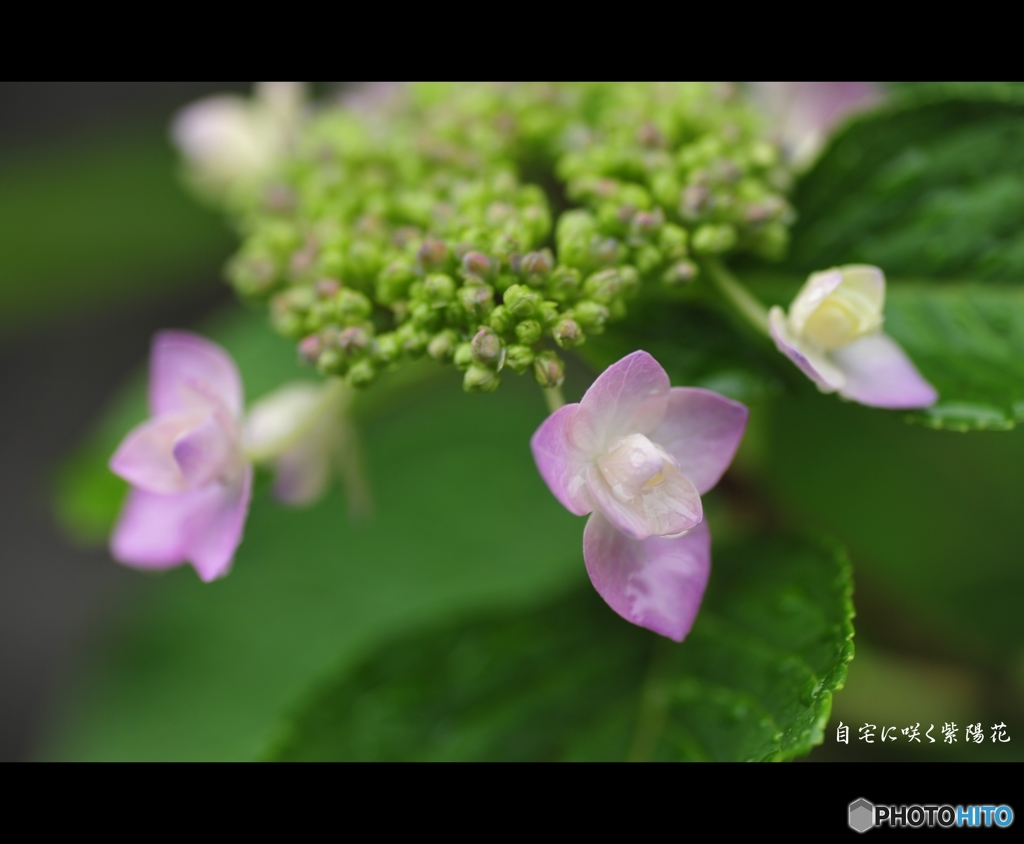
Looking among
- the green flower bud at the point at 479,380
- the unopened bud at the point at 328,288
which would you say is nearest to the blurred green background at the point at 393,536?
the unopened bud at the point at 328,288

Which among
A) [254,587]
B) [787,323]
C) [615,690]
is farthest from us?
[254,587]

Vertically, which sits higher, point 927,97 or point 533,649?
point 927,97

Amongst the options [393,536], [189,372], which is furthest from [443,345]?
[393,536]

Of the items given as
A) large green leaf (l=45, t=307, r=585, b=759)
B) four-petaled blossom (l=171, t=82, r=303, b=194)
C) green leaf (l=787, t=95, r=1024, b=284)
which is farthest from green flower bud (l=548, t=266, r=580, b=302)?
large green leaf (l=45, t=307, r=585, b=759)

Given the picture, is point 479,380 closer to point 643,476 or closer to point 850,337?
point 643,476

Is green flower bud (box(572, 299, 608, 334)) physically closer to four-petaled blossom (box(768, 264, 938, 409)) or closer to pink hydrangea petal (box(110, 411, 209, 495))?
four-petaled blossom (box(768, 264, 938, 409))
